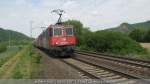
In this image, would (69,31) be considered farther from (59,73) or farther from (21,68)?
(59,73)

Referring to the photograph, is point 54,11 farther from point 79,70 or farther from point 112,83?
point 112,83

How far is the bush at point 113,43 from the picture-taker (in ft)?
134

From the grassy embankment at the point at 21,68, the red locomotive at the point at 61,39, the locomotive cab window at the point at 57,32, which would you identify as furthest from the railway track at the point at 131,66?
the locomotive cab window at the point at 57,32

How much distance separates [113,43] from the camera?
143 ft

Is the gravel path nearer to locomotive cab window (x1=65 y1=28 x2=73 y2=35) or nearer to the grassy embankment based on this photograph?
the grassy embankment

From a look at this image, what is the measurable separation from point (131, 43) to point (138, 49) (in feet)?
6.82

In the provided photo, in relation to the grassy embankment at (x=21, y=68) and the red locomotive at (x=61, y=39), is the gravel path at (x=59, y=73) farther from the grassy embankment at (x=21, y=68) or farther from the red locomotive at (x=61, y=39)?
the red locomotive at (x=61, y=39)

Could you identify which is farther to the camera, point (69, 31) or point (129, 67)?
point (69, 31)

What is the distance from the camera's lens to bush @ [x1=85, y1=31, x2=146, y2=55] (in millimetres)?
40994

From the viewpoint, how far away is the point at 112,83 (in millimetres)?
11242

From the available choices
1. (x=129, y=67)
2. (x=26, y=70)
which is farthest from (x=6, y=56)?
(x=129, y=67)

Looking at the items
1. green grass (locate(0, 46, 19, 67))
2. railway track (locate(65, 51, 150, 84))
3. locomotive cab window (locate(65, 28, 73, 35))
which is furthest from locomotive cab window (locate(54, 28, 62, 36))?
railway track (locate(65, 51, 150, 84))

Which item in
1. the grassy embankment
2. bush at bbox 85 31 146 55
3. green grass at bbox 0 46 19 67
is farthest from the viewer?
bush at bbox 85 31 146 55

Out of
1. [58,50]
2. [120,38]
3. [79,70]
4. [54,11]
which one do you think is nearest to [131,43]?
[120,38]
